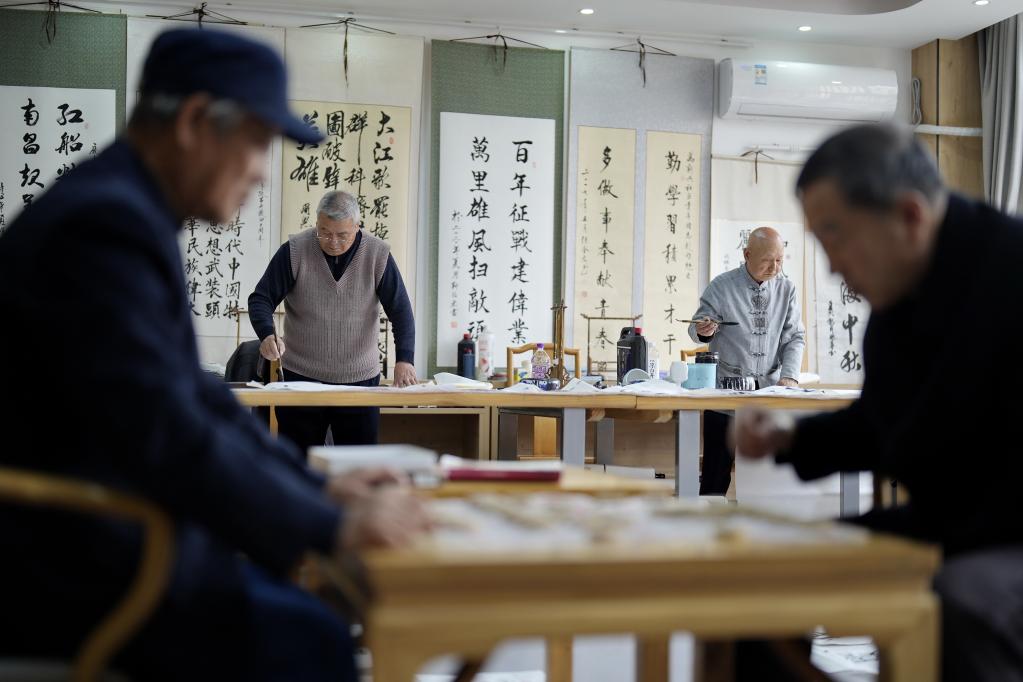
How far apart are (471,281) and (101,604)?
495cm

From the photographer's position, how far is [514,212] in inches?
237

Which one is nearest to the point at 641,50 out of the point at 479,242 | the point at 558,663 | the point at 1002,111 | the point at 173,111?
the point at 479,242

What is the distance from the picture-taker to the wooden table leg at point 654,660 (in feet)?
5.24

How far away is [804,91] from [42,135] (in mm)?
4339

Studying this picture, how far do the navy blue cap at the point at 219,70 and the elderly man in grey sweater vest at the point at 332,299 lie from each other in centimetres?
292

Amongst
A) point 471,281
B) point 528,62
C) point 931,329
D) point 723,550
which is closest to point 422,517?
point 723,550

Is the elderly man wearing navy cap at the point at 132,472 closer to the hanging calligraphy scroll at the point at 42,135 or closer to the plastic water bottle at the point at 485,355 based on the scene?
the plastic water bottle at the point at 485,355

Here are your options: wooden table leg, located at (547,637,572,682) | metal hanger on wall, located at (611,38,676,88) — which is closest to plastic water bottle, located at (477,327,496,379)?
metal hanger on wall, located at (611,38,676,88)

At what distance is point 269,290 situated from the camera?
421cm

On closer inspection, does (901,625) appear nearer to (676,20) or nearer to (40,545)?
(40,545)

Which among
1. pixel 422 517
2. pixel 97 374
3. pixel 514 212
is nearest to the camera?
pixel 97 374

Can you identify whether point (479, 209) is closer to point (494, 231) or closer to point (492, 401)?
point (494, 231)

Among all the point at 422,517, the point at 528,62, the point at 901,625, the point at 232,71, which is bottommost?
the point at 901,625

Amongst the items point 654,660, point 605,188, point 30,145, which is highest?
point 30,145
